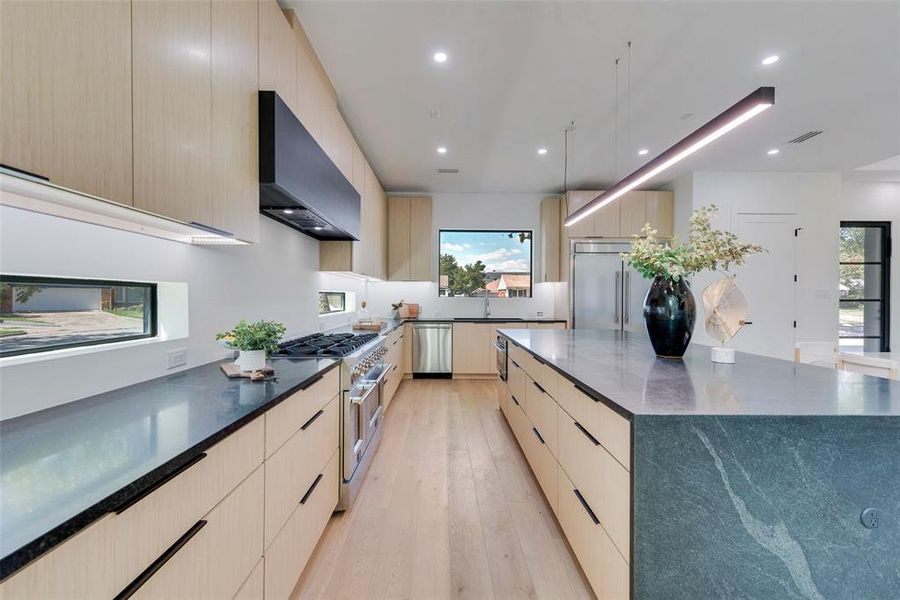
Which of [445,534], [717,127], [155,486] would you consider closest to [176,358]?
[155,486]

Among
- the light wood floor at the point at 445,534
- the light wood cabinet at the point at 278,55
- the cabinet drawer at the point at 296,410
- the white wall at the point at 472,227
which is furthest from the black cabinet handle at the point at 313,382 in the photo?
the white wall at the point at 472,227

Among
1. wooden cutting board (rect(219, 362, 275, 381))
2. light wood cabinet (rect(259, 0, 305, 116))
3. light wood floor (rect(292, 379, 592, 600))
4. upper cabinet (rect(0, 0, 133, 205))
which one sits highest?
light wood cabinet (rect(259, 0, 305, 116))

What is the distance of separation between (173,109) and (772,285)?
6.38 m

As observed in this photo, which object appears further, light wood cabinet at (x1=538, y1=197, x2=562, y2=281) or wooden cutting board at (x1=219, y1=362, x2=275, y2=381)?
light wood cabinet at (x1=538, y1=197, x2=562, y2=281)

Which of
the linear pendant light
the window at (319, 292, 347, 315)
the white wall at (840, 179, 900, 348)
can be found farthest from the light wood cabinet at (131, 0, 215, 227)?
the white wall at (840, 179, 900, 348)

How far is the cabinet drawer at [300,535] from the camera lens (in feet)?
4.15

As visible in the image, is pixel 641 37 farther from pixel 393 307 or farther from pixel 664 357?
pixel 393 307

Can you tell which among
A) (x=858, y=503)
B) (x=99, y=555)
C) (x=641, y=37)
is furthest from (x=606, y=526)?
(x=641, y=37)

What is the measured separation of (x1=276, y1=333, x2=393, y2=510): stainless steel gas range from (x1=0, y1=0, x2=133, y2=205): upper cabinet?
1334mm

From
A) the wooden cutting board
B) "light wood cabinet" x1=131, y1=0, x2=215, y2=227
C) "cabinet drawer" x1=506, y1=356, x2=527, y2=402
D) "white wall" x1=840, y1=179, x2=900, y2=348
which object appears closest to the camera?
"light wood cabinet" x1=131, y1=0, x2=215, y2=227

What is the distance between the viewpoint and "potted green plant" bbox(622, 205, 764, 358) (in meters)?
2.00

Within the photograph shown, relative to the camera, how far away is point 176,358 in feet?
5.19

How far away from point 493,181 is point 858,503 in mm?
4657

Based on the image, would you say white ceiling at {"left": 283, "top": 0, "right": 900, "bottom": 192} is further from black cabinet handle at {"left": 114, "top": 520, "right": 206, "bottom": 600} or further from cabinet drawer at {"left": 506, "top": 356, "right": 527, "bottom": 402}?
black cabinet handle at {"left": 114, "top": 520, "right": 206, "bottom": 600}
